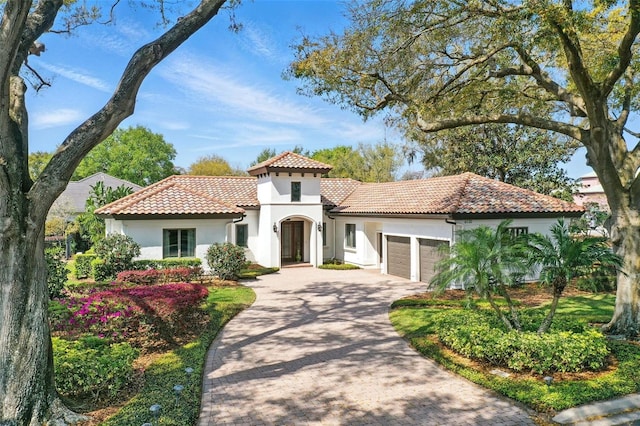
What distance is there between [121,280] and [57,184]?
13.3 m

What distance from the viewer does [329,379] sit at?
27.1ft

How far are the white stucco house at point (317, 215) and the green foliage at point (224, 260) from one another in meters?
1.04

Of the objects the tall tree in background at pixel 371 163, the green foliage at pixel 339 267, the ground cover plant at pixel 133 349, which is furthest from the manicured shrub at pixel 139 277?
the tall tree in background at pixel 371 163

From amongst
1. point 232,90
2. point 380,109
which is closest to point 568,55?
point 380,109

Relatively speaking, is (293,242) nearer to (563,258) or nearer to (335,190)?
(335,190)

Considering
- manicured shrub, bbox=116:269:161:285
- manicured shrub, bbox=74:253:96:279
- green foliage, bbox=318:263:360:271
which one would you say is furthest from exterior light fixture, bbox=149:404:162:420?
green foliage, bbox=318:263:360:271

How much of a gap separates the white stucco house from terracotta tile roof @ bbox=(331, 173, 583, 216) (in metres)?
0.06

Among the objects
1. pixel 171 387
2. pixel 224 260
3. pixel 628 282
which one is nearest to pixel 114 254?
pixel 224 260

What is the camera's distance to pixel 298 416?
6672mm

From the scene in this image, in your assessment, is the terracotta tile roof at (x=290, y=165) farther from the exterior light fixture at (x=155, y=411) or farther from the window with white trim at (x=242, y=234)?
the exterior light fixture at (x=155, y=411)

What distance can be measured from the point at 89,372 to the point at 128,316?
9.85 feet

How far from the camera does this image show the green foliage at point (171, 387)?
6121mm

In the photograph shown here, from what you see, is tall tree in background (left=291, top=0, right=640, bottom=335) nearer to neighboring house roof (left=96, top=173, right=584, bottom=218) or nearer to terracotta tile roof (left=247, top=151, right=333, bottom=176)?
neighboring house roof (left=96, top=173, right=584, bottom=218)

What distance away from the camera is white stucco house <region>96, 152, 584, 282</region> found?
64.9 feet
